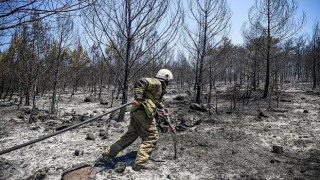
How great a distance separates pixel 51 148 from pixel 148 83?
8.60 ft

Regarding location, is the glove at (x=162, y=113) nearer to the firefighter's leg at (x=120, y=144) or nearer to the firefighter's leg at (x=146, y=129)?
the firefighter's leg at (x=146, y=129)

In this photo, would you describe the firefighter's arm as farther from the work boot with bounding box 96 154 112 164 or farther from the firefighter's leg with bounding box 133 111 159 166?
the work boot with bounding box 96 154 112 164

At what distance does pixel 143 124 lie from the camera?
4.69 meters

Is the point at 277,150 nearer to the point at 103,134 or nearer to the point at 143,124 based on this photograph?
the point at 143,124

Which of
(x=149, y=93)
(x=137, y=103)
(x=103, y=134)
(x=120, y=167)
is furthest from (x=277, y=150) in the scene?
(x=103, y=134)

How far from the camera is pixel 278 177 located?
4336 mm

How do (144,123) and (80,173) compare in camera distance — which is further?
(144,123)

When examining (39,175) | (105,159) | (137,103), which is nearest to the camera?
(39,175)

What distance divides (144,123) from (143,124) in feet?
0.08

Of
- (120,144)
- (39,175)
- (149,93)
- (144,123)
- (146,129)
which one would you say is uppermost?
(149,93)

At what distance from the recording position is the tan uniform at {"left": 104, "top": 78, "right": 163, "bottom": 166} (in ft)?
14.8

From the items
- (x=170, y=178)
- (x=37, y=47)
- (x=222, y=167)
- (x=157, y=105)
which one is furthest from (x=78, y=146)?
(x=37, y=47)

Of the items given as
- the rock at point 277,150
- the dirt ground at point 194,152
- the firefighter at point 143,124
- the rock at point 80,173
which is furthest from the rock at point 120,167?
the rock at point 277,150

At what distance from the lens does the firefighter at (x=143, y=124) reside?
445 centimetres
